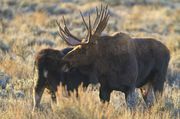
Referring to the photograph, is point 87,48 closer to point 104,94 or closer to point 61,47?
point 104,94

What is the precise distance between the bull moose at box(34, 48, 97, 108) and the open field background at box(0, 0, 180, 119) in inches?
8.9

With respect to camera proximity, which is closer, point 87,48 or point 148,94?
point 87,48

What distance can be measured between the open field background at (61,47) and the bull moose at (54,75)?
23 cm

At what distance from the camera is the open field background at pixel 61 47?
973cm

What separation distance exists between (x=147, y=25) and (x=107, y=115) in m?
20.2

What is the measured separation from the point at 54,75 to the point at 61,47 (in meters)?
7.10

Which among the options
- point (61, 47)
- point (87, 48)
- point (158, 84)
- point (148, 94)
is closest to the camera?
point (87, 48)

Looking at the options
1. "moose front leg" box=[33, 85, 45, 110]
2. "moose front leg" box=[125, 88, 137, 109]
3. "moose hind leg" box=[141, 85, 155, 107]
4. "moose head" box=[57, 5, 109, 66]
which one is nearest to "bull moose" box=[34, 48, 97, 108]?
"moose front leg" box=[33, 85, 45, 110]

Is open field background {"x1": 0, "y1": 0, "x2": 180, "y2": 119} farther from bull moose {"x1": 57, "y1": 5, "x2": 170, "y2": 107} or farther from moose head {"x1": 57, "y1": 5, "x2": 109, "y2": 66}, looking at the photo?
moose head {"x1": 57, "y1": 5, "x2": 109, "y2": 66}

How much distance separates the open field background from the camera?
9734 millimetres

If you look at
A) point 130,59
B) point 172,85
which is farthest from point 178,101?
point 172,85

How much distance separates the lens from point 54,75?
36.2ft

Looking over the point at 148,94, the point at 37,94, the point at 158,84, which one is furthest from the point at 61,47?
the point at 37,94

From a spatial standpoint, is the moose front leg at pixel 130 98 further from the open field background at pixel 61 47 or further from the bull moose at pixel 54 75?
the bull moose at pixel 54 75
